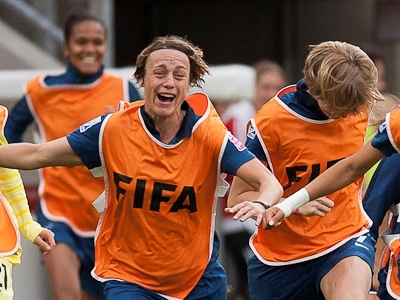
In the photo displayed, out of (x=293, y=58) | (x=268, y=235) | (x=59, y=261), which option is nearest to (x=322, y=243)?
(x=268, y=235)

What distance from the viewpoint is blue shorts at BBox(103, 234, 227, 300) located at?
19.9 ft

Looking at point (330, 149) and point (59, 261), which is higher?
point (330, 149)

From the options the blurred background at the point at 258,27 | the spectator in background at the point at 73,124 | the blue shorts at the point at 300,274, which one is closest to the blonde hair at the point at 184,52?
the blue shorts at the point at 300,274

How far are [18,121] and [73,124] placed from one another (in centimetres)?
36

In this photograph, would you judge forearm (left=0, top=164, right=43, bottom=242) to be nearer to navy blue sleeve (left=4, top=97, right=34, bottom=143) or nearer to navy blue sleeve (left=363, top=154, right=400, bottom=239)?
navy blue sleeve (left=363, top=154, right=400, bottom=239)

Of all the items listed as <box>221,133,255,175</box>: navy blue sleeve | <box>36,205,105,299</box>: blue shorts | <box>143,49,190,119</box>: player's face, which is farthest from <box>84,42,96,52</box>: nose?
<box>221,133,255,175</box>: navy blue sleeve

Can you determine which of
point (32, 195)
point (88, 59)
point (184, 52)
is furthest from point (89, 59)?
point (184, 52)

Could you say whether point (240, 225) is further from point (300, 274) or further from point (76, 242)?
point (300, 274)

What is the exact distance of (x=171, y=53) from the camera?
6.09 m

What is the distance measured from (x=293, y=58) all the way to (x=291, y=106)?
9.61 metres

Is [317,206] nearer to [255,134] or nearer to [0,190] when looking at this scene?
[255,134]

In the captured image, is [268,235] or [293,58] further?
[293,58]

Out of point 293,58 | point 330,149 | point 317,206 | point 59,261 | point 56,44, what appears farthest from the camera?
point 293,58

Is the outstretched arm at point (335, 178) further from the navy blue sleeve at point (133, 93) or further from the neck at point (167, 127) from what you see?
the navy blue sleeve at point (133, 93)
